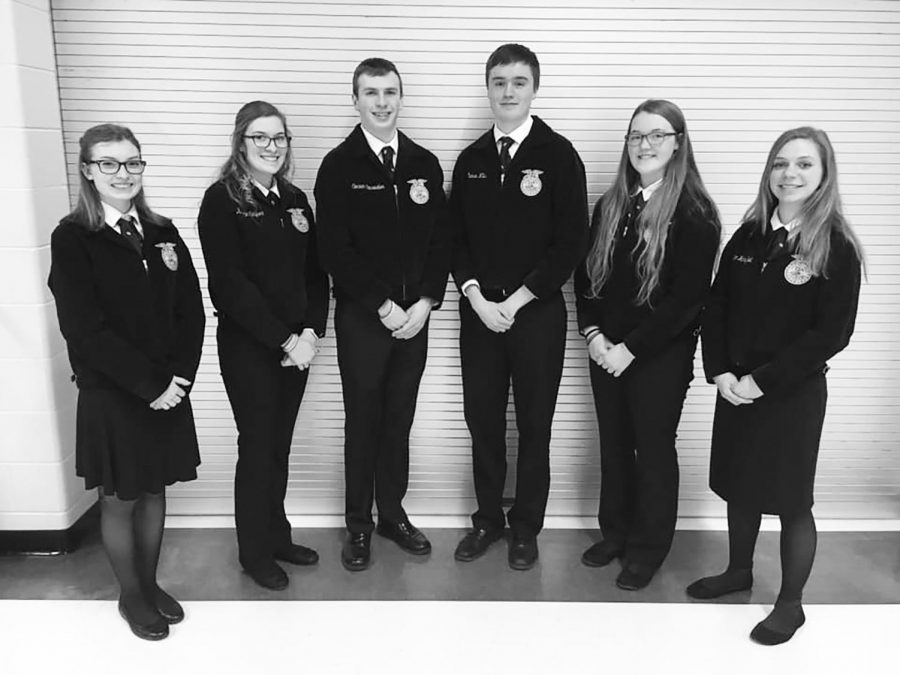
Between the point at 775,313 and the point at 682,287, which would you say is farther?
the point at 682,287

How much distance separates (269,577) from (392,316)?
1128 mm

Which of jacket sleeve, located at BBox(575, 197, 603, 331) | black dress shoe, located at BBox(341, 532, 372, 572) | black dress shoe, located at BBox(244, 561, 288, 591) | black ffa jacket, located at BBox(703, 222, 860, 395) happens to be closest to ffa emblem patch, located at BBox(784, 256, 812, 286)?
black ffa jacket, located at BBox(703, 222, 860, 395)

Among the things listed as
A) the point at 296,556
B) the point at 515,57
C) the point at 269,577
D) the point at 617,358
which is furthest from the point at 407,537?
the point at 515,57

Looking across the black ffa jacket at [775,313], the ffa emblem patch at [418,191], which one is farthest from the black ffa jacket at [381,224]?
the black ffa jacket at [775,313]

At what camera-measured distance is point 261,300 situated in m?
2.76

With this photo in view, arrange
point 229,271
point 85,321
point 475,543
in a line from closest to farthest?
point 85,321 → point 229,271 → point 475,543

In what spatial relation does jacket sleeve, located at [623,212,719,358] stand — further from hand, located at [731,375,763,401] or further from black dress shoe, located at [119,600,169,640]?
black dress shoe, located at [119,600,169,640]

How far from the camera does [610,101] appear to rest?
3412 millimetres

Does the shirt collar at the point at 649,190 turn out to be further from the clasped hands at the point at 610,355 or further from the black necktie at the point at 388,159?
the black necktie at the point at 388,159

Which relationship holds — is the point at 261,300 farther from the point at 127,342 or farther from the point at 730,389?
the point at 730,389

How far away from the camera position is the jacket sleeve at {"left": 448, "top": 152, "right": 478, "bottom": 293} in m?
3.12

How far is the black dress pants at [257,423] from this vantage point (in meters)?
2.84

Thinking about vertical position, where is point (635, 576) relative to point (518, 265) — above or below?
below

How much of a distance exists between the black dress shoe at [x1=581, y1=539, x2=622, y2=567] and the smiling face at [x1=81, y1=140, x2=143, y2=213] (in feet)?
7.40
